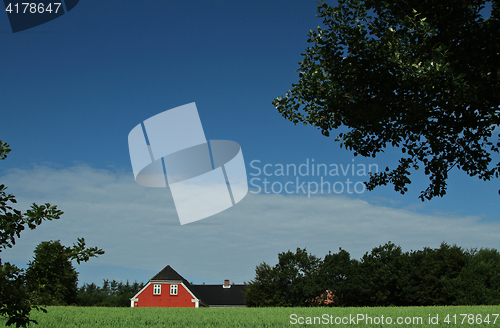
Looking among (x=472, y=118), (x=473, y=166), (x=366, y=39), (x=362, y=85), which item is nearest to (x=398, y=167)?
(x=473, y=166)

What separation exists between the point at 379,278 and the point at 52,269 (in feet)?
222

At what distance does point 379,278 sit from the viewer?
2552 inches

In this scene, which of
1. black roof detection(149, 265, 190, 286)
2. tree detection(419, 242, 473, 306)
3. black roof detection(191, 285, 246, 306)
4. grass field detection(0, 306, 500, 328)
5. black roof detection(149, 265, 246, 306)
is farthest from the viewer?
black roof detection(191, 285, 246, 306)

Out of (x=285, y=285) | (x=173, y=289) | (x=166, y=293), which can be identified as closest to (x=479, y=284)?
(x=285, y=285)

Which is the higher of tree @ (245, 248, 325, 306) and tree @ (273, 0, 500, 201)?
tree @ (273, 0, 500, 201)

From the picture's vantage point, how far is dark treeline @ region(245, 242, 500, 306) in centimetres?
5725

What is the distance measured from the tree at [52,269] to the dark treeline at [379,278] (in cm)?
6357

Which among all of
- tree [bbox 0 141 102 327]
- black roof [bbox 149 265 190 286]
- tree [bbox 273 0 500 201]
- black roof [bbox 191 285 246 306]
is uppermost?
tree [bbox 273 0 500 201]

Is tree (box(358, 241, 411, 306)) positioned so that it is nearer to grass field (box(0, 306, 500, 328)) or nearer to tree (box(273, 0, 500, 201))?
grass field (box(0, 306, 500, 328))

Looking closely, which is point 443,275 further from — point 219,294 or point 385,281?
point 219,294

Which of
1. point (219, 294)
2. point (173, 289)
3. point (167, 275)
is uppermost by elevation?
point (167, 275)

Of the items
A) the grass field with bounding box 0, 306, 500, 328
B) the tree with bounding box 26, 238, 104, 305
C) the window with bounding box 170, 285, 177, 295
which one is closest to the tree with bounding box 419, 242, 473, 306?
the grass field with bounding box 0, 306, 500, 328

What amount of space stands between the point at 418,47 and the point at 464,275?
201ft

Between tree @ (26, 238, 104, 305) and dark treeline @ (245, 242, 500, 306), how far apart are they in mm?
63575
